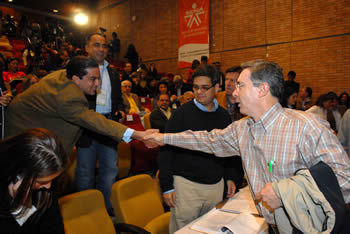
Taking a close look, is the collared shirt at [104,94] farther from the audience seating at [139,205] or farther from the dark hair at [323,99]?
the dark hair at [323,99]

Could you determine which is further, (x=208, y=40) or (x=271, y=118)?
(x=208, y=40)

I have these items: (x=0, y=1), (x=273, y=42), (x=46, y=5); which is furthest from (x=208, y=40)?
(x=0, y=1)

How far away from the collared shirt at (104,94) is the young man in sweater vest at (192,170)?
125cm

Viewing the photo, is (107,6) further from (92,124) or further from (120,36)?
(92,124)

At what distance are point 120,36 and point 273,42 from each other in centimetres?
930

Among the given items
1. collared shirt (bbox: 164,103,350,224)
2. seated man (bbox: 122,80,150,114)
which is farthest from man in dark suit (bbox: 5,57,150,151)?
seated man (bbox: 122,80,150,114)

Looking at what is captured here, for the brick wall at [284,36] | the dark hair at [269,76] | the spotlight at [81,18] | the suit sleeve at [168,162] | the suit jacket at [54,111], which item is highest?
the spotlight at [81,18]

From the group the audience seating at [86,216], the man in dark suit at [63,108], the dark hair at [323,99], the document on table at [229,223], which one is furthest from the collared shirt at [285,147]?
the dark hair at [323,99]

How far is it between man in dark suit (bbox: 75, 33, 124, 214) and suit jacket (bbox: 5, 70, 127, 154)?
0.62 meters

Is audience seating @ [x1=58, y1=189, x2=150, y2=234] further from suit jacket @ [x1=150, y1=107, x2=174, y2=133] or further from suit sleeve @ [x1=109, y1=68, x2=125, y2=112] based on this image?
suit jacket @ [x1=150, y1=107, x2=174, y2=133]

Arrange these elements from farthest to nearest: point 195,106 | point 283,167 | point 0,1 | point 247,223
A: point 0,1 < point 195,106 < point 247,223 < point 283,167

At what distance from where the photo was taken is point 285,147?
1.36 m

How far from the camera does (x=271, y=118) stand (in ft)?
4.77

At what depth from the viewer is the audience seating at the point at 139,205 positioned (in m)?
2.21
